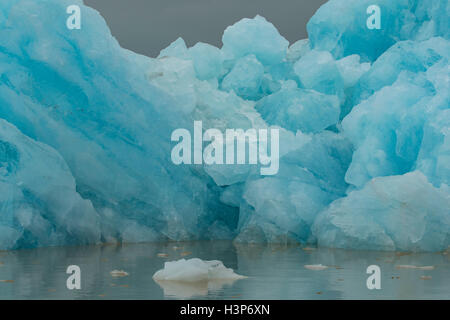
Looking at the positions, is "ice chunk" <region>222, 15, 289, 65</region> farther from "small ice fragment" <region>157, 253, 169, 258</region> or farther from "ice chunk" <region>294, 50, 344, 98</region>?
"small ice fragment" <region>157, 253, 169, 258</region>

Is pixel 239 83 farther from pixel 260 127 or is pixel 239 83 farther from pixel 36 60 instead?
pixel 36 60

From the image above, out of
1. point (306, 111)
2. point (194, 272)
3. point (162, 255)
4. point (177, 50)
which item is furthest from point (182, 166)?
point (194, 272)

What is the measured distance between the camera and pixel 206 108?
12.9 m

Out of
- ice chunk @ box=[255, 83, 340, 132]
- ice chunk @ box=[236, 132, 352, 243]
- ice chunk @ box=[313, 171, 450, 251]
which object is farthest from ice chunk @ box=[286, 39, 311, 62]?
ice chunk @ box=[313, 171, 450, 251]

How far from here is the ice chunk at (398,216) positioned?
9.64 meters

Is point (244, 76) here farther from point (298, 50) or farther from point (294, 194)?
point (294, 194)

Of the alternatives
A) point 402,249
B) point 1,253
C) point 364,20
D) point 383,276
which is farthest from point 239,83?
point 383,276

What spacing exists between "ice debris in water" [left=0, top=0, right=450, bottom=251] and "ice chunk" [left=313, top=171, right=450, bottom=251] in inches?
0.7

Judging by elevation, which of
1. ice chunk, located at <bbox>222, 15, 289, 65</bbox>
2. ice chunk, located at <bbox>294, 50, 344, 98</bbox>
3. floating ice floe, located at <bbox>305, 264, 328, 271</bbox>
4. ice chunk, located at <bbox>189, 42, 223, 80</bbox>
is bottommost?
floating ice floe, located at <bbox>305, 264, 328, 271</bbox>

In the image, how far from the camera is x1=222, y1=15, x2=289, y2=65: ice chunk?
1476 cm

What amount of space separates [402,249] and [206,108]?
4.54 metres

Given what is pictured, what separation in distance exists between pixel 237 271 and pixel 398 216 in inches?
135

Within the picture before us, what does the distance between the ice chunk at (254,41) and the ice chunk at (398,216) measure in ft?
17.6

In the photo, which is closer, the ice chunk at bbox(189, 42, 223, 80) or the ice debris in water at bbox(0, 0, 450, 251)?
the ice debris in water at bbox(0, 0, 450, 251)
